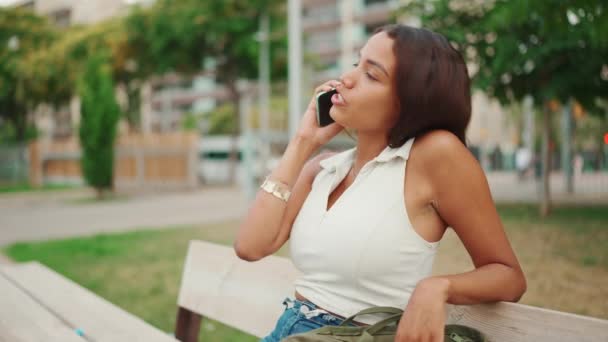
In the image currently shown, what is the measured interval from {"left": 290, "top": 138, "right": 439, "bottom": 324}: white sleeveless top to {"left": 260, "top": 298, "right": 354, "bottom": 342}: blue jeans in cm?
2

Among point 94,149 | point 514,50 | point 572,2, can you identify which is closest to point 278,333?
point 572,2

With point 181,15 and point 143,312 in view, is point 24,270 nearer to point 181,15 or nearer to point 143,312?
point 143,312

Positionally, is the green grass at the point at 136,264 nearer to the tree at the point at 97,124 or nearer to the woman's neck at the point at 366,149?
the woman's neck at the point at 366,149

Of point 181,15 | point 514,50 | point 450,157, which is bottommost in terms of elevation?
point 450,157

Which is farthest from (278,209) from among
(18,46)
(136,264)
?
(18,46)

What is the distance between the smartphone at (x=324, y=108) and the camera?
6.14 ft

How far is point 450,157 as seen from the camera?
1.46 metres

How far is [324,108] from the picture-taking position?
6.21ft

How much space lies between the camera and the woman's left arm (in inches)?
54.0

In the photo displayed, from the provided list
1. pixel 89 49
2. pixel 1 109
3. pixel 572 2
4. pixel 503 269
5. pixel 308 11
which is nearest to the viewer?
pixel 503 269

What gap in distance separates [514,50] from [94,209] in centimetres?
1041

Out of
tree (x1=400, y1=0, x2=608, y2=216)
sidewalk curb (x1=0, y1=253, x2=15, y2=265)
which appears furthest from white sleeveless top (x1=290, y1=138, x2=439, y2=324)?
tree (x1=400, y1=0, x2=608, y2=216)

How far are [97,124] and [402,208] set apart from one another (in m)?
17.3

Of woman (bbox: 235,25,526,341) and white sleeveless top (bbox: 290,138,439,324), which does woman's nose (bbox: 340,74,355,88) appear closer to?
woman (bbox: 235,25,526,341)
